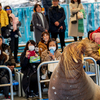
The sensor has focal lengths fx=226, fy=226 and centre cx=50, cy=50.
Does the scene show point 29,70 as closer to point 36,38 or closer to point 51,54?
point 51,54

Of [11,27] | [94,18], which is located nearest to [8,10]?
[11,27]

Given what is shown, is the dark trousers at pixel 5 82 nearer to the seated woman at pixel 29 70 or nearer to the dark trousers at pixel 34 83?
the seated woman at pixel 29 70

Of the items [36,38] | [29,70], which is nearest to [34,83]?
[29,70]

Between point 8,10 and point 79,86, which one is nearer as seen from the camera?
point 79,86

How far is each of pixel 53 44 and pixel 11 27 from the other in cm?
194

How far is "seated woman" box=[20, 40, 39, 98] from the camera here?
406cm

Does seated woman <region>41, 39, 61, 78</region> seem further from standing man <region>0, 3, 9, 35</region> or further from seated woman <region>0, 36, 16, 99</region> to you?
standing man <region>0, 3, 9, 35</region>

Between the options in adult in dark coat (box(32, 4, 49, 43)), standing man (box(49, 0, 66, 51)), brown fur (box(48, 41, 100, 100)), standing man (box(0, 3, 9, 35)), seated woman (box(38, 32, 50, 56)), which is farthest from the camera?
Result: standing man (box(49, 0, 66, 51))

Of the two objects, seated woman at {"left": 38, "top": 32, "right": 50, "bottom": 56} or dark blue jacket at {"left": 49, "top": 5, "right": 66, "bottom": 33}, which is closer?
seated woman at {"left": 38, "top": 32, "right": 50, "bottom": 56}

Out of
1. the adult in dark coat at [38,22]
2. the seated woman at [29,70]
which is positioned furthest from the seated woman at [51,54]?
the adult in dark coat at [38,22]

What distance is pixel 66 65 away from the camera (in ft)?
3.16

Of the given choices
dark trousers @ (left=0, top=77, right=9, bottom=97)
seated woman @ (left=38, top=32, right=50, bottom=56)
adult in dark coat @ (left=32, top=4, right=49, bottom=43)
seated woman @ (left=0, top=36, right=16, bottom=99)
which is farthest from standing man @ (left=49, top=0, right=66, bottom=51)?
dark trousers @ (left=0, top=77, right=9, bottom=97)

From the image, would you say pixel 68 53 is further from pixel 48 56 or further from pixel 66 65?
pixel 48 56

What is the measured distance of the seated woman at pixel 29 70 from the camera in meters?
4.06
